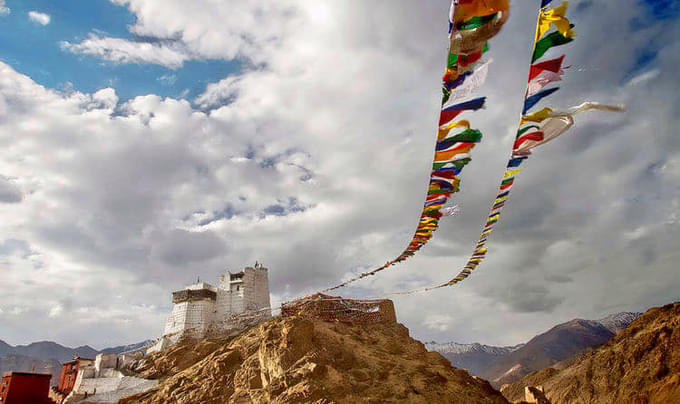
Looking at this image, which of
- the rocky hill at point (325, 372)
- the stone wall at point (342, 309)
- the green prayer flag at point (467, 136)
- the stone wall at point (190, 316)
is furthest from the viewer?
the stone wall at point (190, 316)

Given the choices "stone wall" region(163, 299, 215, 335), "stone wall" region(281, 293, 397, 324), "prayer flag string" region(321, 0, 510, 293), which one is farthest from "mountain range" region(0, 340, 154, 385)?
"prayer flag string" region(321, 0, 510, 293)

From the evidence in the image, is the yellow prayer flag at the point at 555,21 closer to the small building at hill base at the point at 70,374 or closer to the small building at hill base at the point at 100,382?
the small building at hill base at the point at 100,382

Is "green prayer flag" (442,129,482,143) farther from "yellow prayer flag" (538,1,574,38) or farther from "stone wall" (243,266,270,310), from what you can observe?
"stone wall" (243,266,270,310)

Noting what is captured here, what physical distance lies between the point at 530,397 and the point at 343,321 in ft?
50.7

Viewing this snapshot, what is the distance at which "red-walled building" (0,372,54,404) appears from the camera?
107ft

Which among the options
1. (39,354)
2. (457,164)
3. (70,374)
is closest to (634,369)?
(457,164)

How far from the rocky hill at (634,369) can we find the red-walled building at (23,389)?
1846 inches

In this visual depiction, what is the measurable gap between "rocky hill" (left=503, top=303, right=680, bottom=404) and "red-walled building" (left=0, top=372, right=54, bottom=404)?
154 ft

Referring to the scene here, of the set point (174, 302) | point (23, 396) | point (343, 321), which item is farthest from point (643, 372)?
point (23, 396)

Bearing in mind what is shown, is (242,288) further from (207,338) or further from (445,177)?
(445,177)

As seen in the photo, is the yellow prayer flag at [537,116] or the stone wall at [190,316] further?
the stone wall at [190,316]

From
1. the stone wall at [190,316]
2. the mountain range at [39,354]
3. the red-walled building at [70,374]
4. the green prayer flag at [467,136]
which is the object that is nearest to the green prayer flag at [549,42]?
the green prayer flag at [467,136]

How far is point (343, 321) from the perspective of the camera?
96.5 feet

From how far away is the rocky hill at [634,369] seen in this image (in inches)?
992
